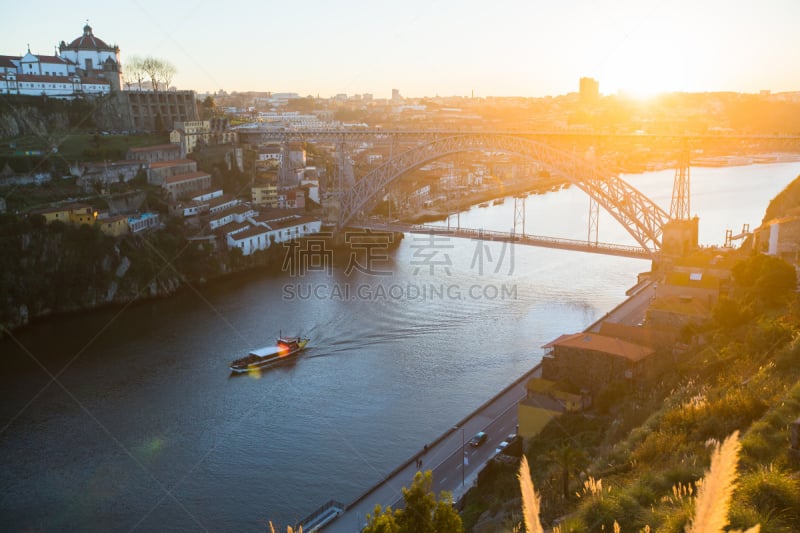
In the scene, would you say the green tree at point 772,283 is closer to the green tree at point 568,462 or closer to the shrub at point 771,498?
the green tree at point 568,462

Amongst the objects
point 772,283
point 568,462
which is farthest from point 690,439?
point 772,283

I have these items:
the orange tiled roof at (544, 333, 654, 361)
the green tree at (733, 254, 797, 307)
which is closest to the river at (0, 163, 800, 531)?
the orange tiled roof at (544, 333, 654, 361)

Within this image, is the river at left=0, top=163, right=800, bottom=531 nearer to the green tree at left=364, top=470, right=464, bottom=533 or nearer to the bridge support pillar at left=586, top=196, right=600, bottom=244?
the bridge support pillar at left=586, top=196, right=600, bottom=244

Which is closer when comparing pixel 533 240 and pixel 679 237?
pixel 679 237

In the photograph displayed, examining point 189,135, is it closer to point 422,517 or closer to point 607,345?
point 607,345

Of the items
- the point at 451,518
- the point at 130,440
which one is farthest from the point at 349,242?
the point at 451,518

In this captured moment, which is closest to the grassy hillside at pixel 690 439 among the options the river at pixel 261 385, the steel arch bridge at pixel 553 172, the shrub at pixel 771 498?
the shrub at pixel 771 498
